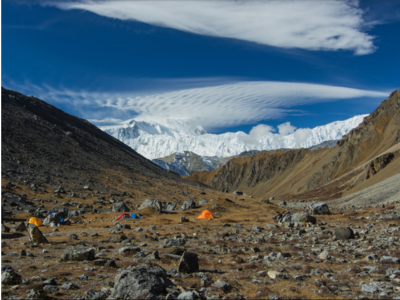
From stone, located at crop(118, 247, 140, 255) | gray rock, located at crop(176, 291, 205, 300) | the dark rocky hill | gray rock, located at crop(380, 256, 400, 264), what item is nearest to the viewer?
gray rock, located at crop(176, 291, 205, 300)

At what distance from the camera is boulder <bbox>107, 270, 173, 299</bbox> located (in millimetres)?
10070

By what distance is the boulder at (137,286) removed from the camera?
33.0ft

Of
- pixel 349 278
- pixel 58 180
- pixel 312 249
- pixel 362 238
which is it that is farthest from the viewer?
pixel 58 180

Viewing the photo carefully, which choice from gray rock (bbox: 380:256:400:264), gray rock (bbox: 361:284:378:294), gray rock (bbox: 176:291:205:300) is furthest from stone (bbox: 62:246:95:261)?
gray rock (bbox: 380:256:400:264)

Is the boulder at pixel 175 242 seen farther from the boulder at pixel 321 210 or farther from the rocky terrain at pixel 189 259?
the boulder at pixel 321 210

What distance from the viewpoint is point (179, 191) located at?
88.2 meters

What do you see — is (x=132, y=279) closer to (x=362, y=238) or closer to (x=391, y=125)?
(x=362, y=238)

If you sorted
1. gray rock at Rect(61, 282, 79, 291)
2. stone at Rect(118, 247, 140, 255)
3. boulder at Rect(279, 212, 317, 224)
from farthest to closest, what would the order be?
1. boulder at Rect(279, 212, 317, 224)
2. stone at Rect(118, 247, 140, 255)
3. gray rock at Rect(61, 282, 79, 291)

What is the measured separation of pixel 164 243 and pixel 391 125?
551 ft

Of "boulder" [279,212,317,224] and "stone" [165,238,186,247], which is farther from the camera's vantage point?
"boulder" [279,212,317,224]

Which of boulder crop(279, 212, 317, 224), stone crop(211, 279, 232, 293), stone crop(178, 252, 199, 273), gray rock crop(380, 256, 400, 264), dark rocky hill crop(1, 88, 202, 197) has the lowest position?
boulder crop(279, 212, 317, 224)

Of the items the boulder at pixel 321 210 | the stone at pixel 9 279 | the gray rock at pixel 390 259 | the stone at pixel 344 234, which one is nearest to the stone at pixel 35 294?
the stone at pixel 9 279

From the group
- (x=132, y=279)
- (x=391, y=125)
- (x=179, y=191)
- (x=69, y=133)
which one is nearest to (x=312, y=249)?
(x=132, y=279)

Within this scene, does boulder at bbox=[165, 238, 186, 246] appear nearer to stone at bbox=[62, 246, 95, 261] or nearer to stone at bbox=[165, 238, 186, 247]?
stone at bbox=[165, 238, 186, 247]
